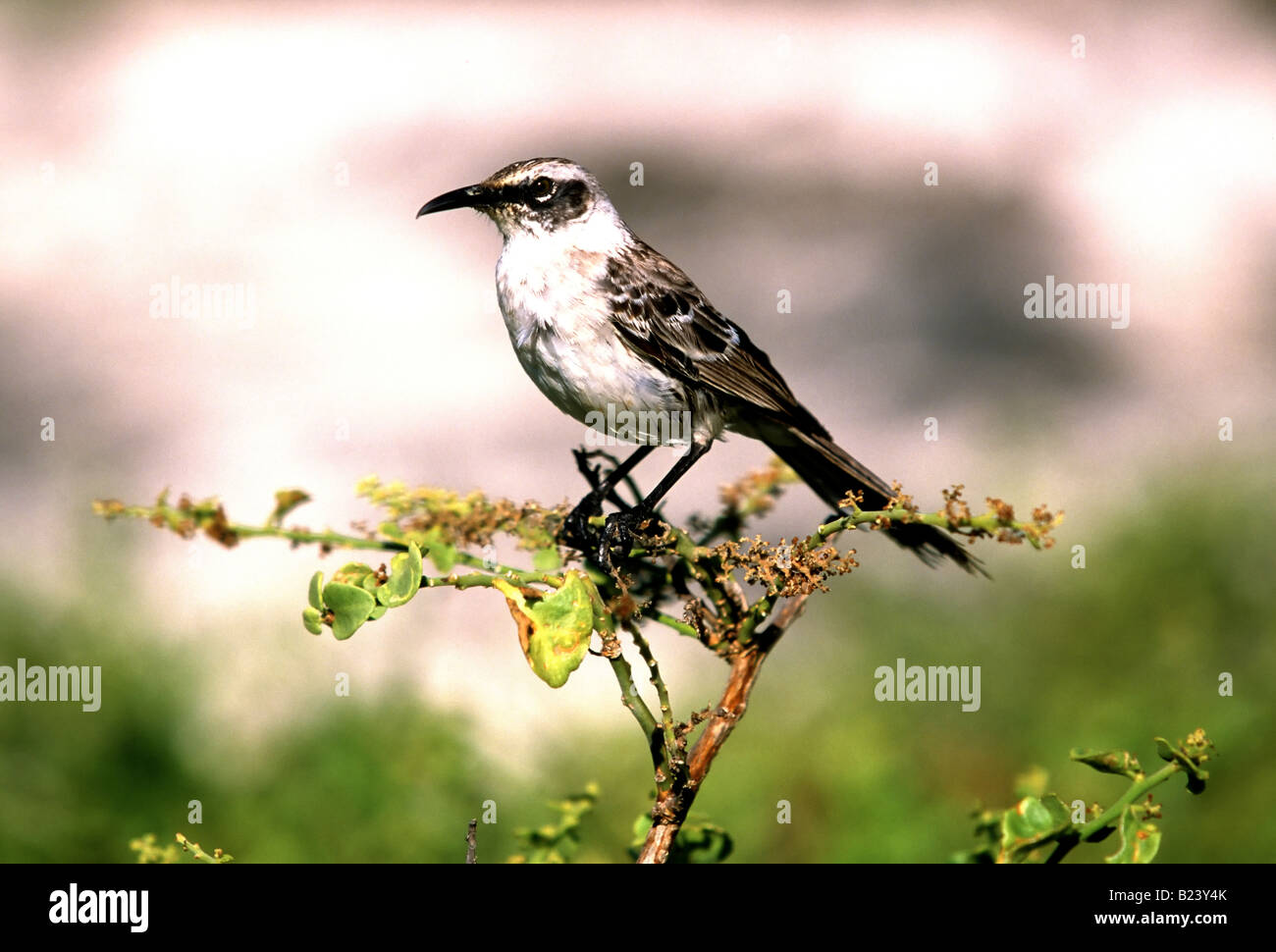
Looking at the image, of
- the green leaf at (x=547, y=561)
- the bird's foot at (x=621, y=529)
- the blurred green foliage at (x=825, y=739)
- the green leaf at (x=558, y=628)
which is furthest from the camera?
the blurred green foliage at (x=825, y=739)

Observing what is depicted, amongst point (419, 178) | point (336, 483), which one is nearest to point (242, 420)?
point (336, 483)

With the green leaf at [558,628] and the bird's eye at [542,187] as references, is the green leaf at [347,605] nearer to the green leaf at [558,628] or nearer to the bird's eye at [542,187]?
the green leaf at [558,628]

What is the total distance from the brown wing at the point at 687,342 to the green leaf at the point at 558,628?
7.79 ft

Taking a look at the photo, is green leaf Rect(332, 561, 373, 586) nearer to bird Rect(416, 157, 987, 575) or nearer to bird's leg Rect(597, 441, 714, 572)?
bird's leg Rect(597, 441, 714, 572)

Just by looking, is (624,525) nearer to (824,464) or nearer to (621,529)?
(621,529)

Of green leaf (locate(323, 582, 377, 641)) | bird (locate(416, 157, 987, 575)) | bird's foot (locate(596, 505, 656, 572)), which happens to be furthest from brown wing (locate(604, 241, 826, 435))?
green leaf (locate(323, 582, 377, 641))

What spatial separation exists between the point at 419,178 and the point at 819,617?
16.9 feet

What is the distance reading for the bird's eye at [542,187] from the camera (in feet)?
14.0

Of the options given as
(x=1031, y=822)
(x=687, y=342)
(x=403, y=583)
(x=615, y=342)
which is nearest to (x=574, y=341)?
(x=615, y=342)

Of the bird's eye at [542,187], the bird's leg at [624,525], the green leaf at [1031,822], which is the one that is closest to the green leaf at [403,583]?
the bird's leg at [624,525]

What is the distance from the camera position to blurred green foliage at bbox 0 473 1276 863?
4660mm

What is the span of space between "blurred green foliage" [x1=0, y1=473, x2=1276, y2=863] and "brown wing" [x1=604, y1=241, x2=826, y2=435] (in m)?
1.40

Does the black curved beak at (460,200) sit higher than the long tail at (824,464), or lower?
higher

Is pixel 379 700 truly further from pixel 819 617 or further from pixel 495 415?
pixel 495 415
